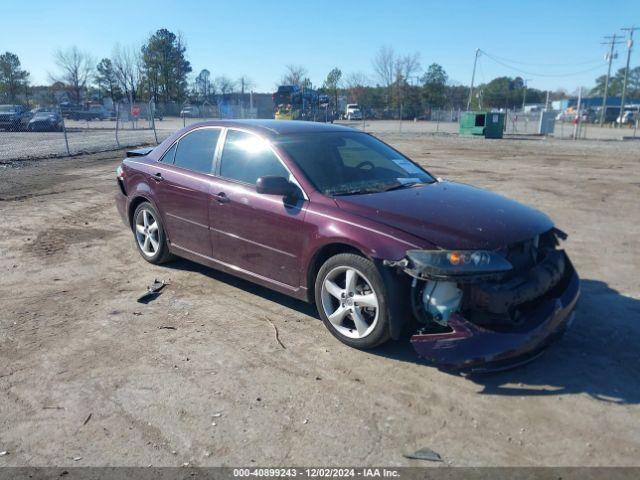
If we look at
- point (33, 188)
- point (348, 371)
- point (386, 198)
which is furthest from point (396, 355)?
point (33, 188)

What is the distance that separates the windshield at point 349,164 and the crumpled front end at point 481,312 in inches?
46.0

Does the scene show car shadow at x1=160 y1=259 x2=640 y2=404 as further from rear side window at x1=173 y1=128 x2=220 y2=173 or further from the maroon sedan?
rear side window at x1=173 y1=128 x2=220 y2=173

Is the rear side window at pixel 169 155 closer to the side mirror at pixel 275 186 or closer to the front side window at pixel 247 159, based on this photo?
the front side window at pixel 247 159

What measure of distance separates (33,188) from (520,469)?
11713 millimetres

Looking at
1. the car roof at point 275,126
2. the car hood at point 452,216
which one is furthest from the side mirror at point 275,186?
the car roof at point 275,126

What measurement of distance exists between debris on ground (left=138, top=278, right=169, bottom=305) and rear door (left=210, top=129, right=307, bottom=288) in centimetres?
69

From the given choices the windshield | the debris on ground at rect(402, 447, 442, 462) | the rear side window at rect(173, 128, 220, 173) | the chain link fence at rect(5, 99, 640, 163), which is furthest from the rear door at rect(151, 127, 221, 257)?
the chain link fence at rect(5, 99, 640, 163)

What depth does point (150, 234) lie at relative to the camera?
5895 millimetres

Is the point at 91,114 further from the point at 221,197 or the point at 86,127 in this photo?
the point at 221,197

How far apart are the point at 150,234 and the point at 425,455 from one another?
13.6 feet

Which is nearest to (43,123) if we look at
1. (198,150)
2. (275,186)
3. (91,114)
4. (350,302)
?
(91,114)

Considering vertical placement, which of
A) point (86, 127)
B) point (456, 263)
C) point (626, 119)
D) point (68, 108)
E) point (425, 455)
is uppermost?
point (626, 119)

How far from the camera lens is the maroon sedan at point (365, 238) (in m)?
3.39

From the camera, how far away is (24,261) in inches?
243
